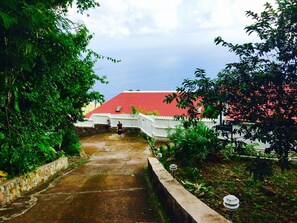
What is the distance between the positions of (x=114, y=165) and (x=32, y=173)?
10.9 feet

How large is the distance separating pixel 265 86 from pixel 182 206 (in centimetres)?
208

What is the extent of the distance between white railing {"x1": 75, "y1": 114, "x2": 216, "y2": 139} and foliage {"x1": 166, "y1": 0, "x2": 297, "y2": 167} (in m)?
8.12

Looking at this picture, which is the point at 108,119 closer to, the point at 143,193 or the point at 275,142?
the point at 143,193

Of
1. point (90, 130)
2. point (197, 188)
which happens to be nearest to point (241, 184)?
point (197, 188)

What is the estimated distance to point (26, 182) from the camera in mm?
7441

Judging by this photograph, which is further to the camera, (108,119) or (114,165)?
(108,119)

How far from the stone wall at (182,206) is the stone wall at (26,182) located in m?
3.66

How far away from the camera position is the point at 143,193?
6414mm

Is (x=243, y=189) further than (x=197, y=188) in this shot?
Yes

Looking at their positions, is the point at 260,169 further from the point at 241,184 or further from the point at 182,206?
the point at 241,184

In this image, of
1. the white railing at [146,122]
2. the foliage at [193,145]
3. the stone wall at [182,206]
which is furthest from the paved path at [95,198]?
the white railing at [146,122]

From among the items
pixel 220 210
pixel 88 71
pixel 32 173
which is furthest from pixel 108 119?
pixel 220 210

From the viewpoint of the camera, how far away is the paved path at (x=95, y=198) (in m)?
5.10

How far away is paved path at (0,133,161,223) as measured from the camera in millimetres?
5102
